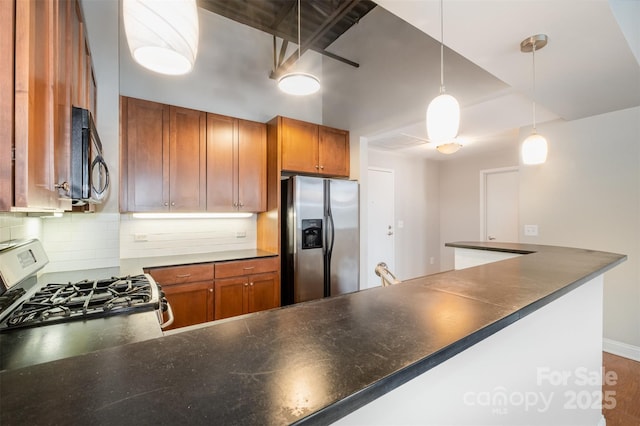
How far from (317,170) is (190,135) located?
4.75 ft

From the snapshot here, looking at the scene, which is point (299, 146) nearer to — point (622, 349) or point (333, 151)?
point (333, 151)

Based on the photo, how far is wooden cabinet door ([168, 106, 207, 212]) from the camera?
2762mm

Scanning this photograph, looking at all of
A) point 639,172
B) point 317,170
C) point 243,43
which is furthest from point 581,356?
point 243,43

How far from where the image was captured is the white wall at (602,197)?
99.4 inches

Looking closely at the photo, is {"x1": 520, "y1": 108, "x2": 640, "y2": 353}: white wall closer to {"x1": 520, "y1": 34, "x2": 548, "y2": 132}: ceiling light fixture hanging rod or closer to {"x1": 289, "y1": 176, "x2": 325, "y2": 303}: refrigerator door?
{"x1": 520, "y1": 34, "x2": 548, "y2": 132}: ceiling light fixture hanging rod

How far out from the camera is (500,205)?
476 cm

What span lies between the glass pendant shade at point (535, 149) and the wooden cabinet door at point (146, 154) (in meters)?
3.08

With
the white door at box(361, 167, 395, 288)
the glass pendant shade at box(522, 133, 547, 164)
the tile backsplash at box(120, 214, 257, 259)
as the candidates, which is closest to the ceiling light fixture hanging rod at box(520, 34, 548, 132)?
the glass pendant shade at box(522, 133, 547, 164)

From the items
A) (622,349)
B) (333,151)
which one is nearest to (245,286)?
(333,151)

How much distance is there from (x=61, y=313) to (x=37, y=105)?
34.3 inches

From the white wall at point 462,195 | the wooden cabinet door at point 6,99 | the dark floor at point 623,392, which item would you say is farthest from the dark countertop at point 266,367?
the white wall at point 462,195

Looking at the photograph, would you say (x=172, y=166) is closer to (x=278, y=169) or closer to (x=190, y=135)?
(x=190, y=135)

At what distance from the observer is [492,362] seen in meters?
0.98

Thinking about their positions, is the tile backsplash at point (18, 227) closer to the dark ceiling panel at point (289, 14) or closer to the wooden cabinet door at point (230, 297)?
the wooden cabinet door at point (230, 297)
